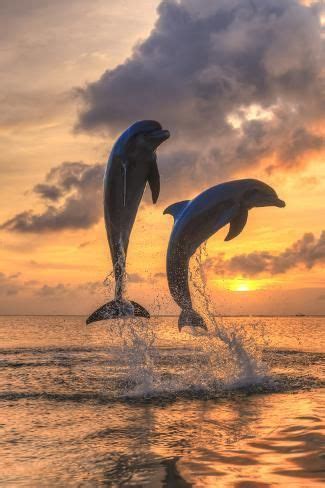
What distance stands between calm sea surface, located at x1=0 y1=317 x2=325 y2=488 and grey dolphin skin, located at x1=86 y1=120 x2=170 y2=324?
201 cm

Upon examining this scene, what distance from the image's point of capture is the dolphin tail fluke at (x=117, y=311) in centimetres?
1209

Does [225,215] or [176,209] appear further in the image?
[176,209]

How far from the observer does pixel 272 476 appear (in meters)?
6.23

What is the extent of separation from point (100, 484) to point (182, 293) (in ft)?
25.1

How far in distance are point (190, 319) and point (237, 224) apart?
2.75m

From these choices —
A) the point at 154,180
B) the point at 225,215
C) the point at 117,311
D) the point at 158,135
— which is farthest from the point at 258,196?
the point at 117,311

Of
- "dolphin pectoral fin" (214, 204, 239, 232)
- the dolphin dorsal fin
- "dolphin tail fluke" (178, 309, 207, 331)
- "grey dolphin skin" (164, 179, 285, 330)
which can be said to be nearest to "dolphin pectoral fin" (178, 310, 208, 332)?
"dolphin tail fluke" (178, 309, 207, 331)

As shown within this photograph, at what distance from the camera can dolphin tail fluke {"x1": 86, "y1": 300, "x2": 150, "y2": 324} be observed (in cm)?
1209

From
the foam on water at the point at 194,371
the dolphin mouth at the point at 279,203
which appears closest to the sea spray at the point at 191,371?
the foam on water at the point at 194,371

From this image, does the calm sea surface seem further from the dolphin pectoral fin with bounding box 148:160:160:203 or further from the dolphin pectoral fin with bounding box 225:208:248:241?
the dolphin pectoral fin with bounding box 148:160:160:203

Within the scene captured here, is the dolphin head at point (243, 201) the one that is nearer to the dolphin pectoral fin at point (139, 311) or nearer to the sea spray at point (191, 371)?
the sea spray at point (191, 371)

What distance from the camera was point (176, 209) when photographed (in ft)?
46.8

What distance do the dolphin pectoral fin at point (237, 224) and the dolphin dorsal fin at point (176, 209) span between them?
1279mm

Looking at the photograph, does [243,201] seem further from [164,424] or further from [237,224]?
[164,424]
